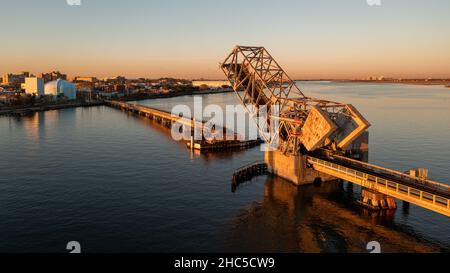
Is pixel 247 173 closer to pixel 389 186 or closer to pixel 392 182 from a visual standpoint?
pixel 389 186

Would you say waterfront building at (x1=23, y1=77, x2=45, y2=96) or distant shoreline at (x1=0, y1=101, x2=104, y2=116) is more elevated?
waterfront building at (x1=23, y1=77, x2=45, y2=96)

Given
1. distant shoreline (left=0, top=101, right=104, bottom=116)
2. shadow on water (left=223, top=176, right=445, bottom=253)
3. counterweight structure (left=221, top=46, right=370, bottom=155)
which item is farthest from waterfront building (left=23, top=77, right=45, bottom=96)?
shadow on water (left=223, top=176, right=445, bottom=253)

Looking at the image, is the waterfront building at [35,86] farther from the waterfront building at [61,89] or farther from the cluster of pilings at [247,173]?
the cluster of pilings at [247,173]

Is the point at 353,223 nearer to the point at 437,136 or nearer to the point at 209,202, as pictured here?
the point at 209,202

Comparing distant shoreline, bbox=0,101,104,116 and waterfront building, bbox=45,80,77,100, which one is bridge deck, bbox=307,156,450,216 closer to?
distant shoreline, bbox=0,101,104,116

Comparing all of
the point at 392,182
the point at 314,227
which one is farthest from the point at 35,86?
the point at 392,182
